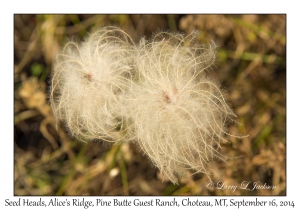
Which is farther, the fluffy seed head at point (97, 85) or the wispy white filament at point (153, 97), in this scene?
the fluffy seed head at point (97, 85)

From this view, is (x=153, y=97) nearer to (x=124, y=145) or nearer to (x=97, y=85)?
(x=97, y=85)

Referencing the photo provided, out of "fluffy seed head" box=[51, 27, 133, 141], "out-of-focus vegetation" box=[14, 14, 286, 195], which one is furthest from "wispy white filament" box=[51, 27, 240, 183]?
"out-of-focus vegetation" box=[14, 14, 286, 195]

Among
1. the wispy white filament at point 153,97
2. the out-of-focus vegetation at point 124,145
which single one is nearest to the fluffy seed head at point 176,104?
the wispy white filament at point 153,97

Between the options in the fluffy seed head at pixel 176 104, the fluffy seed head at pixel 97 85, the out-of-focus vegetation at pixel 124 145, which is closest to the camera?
the fluffy seed head at pixel 176 104

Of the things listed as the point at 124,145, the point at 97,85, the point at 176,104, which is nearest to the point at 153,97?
the point at 176,104

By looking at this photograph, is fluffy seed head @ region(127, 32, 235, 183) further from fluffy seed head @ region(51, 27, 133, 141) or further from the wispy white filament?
fluffy seed head @ region(51, 27, 133, 141)

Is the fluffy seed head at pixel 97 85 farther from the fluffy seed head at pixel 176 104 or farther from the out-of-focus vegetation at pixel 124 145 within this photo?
the out-of-focus vegetation at pixel 124 145

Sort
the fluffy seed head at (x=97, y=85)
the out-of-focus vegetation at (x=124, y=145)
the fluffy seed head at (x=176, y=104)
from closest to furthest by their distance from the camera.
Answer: the fluffy seed head at (x=176, y=104) → the fluffy seed head at (x=97, y=85) → the out-of-focus vegetation at (x=124, y=145)
